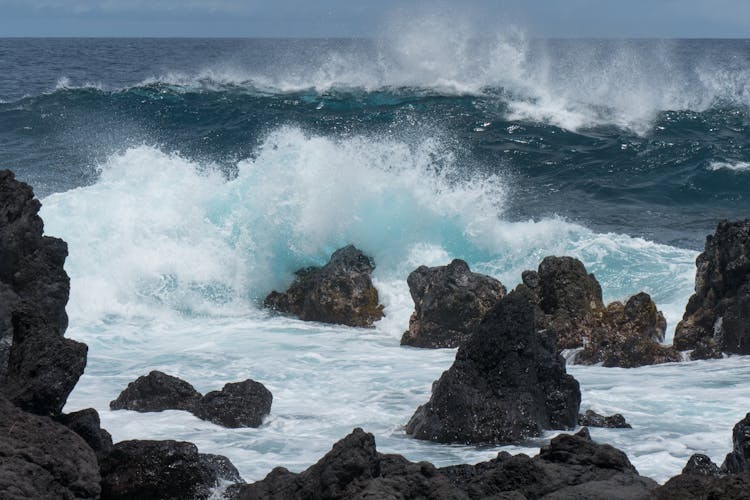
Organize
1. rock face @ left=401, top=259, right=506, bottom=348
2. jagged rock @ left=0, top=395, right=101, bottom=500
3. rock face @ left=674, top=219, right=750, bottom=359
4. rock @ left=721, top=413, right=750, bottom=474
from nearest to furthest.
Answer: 1. jagged rock @ left=0, top=395, right=101, bottom=500
2. rock @ left=721, top=413, right=750, bottom=474
3. rock face @ left=674, top=219, right=750, bottom=359
4. rock face @ left=401, top=259, right=506, bottom=348

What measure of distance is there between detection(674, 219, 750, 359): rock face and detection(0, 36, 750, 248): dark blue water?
5257 millimetres

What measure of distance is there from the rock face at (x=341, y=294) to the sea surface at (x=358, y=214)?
300mm

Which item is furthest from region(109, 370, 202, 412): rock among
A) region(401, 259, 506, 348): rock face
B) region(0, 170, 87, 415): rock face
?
region(401, 259, 506, 348): rock face

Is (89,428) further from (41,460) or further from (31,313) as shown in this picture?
(41,460)

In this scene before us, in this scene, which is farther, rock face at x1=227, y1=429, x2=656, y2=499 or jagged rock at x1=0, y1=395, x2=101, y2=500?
rock face at x1=227, y1=429, x2=656, y2=499

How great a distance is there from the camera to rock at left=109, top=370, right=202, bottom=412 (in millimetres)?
8188

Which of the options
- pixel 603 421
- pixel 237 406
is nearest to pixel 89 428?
pixel 237 406

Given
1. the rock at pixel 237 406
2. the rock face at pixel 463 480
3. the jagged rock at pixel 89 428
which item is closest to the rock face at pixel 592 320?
the rock at pixel 237 406

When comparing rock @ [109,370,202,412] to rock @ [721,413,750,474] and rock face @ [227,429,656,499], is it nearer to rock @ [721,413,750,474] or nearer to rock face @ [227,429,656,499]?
rock face @ [227,429,656,499]

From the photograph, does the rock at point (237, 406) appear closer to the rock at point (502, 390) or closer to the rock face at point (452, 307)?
the rock at point (502, 390)

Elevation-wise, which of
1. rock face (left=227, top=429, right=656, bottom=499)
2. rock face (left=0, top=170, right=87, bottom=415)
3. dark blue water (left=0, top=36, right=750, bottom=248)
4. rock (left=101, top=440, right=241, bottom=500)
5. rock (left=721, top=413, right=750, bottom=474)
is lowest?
rock (left=101, top=440, right=241, bottom=500)

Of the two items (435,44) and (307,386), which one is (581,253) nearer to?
(307,386)

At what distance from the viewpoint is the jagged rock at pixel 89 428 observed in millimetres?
6008

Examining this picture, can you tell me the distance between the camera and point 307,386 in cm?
947
